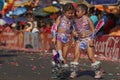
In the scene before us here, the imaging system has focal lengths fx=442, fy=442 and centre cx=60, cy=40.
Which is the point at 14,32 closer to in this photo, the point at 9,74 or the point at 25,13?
the point at 25,13

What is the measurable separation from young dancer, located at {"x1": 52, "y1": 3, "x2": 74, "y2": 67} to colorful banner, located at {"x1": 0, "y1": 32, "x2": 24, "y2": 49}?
12.4 metres

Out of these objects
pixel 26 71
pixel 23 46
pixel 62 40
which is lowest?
pixel 23 46

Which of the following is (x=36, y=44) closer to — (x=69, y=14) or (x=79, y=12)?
(x=69, y=14)

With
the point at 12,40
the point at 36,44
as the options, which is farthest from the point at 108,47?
the point at 12,40

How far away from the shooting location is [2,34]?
82.3 ft

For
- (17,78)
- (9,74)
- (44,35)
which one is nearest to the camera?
(17,78)

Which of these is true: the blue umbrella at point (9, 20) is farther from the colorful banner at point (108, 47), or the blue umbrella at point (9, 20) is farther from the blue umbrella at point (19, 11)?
the colorful banner at point (108, 47)

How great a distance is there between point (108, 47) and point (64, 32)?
6628 millimetres

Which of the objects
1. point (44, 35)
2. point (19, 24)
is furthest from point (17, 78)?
point (19, 24)

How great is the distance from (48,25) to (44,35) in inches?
55.1

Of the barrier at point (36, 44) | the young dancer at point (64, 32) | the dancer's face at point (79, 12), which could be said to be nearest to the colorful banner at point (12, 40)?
the barrier at point (36, 44)

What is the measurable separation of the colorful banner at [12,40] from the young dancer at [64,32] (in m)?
12.4

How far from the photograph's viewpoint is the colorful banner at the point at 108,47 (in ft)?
56.0

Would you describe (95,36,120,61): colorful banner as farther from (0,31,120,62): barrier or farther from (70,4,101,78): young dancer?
(70,4,101,78): young dancer
